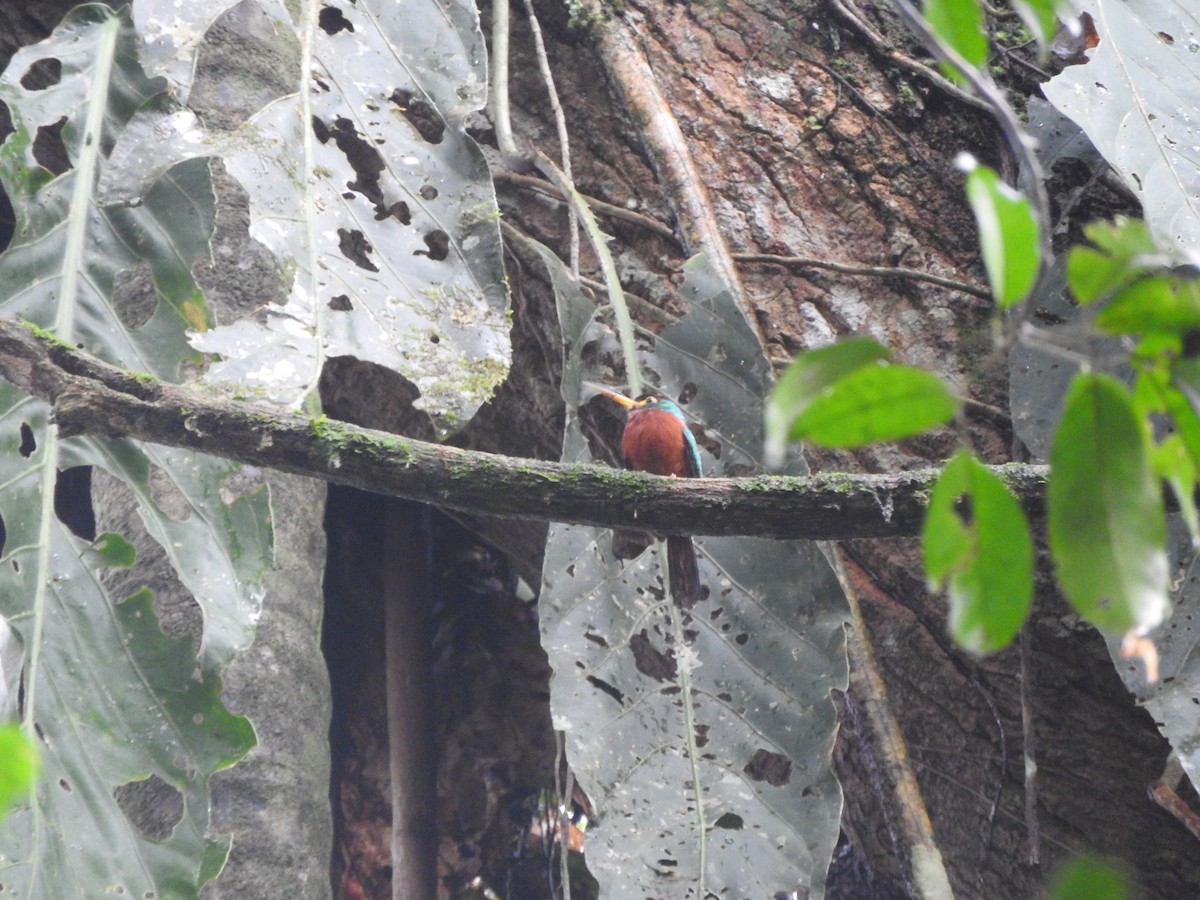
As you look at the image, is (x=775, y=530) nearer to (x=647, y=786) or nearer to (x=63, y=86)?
(x=647, y=786)

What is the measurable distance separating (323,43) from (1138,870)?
2.68 metres

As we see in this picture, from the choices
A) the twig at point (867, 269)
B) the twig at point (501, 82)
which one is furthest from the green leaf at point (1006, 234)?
the twig at point (501, 82)

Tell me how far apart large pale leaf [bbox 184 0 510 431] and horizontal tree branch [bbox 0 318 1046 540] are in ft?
0.76

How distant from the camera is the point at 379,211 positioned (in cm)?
239

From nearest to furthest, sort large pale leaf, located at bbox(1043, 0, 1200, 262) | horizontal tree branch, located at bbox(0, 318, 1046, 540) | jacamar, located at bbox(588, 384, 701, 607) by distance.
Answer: horizontal tree branch, located at bbox(0, 318, 1046, 540) → large pale leaf, located at bbox(1043, 0, 1200, 262) → jacamar, located at bbox(588, 384, 701, 607)

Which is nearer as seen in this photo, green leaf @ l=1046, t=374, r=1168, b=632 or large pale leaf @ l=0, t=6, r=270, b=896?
green leaf @ l=1046, t=374, r=1168, b=632

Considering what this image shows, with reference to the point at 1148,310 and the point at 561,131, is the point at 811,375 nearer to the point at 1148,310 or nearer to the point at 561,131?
the point at 1148,310

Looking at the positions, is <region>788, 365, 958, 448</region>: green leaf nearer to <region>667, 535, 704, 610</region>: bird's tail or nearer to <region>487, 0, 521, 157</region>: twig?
<region>667, 535, 704, 610</region>: bird's tail

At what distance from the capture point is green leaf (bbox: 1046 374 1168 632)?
1.89ft

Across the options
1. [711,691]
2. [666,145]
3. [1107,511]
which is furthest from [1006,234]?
[666,145]

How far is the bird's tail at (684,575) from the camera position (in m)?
2.33

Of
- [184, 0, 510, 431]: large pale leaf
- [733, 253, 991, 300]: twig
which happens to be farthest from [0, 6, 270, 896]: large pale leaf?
[733, 253, 991, 300]: twig

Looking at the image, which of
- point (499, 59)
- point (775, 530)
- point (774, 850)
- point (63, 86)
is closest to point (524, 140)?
point (499, 59)

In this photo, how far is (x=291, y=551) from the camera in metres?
2.89
